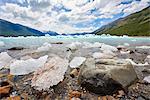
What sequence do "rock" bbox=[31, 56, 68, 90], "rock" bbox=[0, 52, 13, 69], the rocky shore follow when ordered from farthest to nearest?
"rock" bbox=[0, 52, 13, 69], "rock" bbox=[31, 56, 68, 90], the rocky shore

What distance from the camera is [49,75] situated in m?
7.35

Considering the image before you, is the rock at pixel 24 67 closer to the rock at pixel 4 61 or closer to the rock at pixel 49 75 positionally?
the rock at pixel 49 75

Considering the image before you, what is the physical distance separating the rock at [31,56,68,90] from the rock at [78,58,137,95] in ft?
2.54

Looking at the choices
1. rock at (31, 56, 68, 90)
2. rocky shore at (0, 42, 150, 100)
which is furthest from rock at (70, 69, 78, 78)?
rock at (31, 56, 68, 90)

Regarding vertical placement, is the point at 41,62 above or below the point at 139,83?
above

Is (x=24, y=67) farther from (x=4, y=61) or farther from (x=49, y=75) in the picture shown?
(x=4, y=61)

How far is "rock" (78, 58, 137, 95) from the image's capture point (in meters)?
6.74

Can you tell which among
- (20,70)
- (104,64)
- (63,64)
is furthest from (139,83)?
(20,70)

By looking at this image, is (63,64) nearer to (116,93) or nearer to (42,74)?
(42,74)

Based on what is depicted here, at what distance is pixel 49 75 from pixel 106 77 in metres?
1.89

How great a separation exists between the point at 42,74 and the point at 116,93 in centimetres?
251

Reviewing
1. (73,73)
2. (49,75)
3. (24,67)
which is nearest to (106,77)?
(49,75)

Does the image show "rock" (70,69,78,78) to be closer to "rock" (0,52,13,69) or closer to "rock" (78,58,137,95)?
"rock" (78,58,137,95)

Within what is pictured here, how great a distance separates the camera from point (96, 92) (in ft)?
22.4
